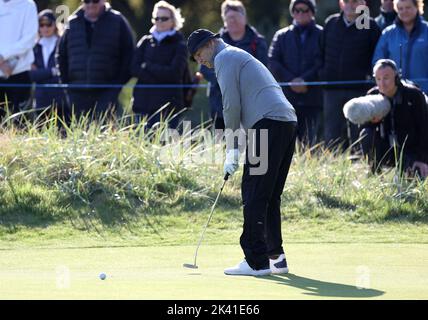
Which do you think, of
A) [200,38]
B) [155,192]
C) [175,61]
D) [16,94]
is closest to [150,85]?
[175,61]

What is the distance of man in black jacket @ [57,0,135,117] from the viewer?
14016mm

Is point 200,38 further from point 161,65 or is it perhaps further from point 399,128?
point 161,65

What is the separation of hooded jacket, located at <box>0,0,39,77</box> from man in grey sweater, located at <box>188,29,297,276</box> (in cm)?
612

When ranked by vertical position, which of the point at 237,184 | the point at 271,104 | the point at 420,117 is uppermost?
the point at 271,104

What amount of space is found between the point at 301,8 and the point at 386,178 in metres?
2.83

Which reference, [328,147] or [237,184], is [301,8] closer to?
[328,147]

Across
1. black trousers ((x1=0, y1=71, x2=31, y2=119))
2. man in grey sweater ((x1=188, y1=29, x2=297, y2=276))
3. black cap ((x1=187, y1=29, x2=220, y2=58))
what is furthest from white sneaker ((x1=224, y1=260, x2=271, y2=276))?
black trousers ((x1=0, y1=71, x2=31, y2=119))

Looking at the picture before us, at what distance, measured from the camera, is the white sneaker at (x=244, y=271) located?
822 cm

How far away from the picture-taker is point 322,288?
742 cm

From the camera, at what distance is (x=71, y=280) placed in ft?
25.4

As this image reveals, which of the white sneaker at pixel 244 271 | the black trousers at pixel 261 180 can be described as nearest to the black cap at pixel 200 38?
the black trousers at pixel 261 180

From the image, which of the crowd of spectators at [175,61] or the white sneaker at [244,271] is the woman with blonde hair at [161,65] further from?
the white sneaker at [244,271]

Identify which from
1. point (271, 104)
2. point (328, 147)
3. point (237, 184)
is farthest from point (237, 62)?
point (328, 147)

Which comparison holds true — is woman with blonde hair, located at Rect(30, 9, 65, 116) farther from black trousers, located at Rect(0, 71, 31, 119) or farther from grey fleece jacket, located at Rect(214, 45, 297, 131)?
grey fleece jacket, located at Rect(214, 45, 297, 131)
